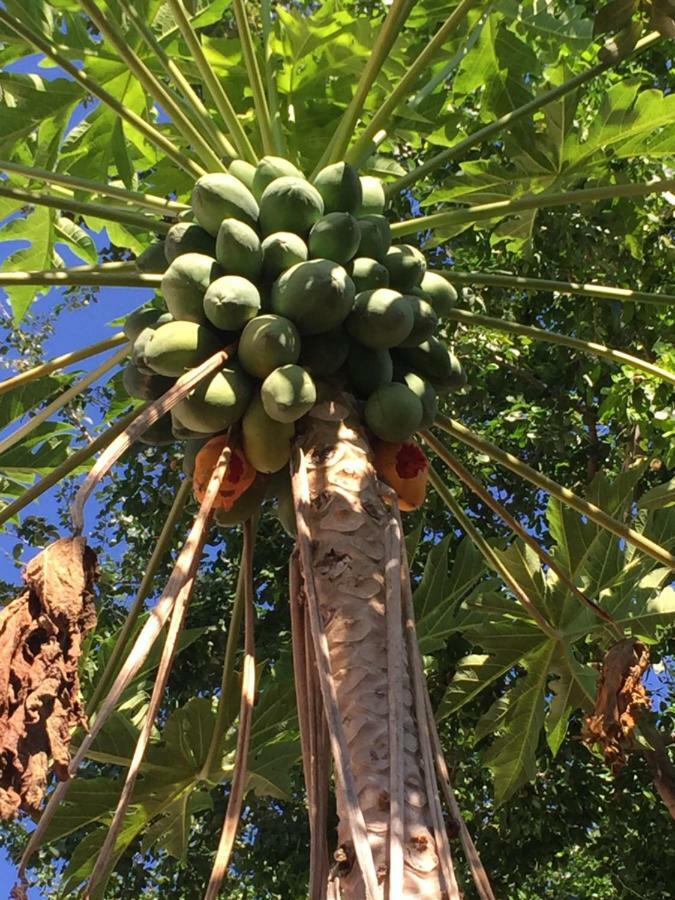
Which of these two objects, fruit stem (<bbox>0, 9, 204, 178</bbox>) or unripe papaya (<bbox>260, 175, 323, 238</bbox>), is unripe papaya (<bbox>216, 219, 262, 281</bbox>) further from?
fruit stem (<bbox>0, 9, 204, 178</bbox>)

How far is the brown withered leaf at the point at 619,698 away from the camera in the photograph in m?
2.14

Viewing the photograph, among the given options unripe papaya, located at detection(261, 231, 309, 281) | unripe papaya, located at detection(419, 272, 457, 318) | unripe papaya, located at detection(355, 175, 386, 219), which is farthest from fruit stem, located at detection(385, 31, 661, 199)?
unripe papaya, located at detection(261, 231, 309, 281)

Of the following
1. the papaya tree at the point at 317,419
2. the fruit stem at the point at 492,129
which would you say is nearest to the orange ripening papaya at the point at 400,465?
Answer: the papaya tree at the point at 317,419

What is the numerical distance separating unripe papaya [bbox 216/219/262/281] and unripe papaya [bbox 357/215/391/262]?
261 mm

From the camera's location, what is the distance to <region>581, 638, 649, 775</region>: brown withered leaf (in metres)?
2.14

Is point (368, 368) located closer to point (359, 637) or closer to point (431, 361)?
point (431, 361)

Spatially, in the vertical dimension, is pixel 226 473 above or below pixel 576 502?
below

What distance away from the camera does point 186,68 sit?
3.37 metres

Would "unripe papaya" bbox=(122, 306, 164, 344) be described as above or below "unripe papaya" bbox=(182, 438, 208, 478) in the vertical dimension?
above

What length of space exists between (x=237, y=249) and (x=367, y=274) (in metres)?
0.28

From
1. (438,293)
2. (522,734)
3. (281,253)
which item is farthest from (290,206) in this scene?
(522,734)

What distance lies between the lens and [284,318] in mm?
2078

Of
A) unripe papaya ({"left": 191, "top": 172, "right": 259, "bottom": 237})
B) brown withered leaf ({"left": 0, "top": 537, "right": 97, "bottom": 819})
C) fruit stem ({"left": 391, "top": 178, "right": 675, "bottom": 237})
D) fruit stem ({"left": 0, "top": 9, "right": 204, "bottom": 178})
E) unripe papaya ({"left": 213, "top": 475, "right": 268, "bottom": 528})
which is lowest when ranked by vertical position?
brown withered leaf ({"left": 0, "top": 537, "right": 97, "bottom": 819})

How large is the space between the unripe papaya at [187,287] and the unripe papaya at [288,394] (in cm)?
24
